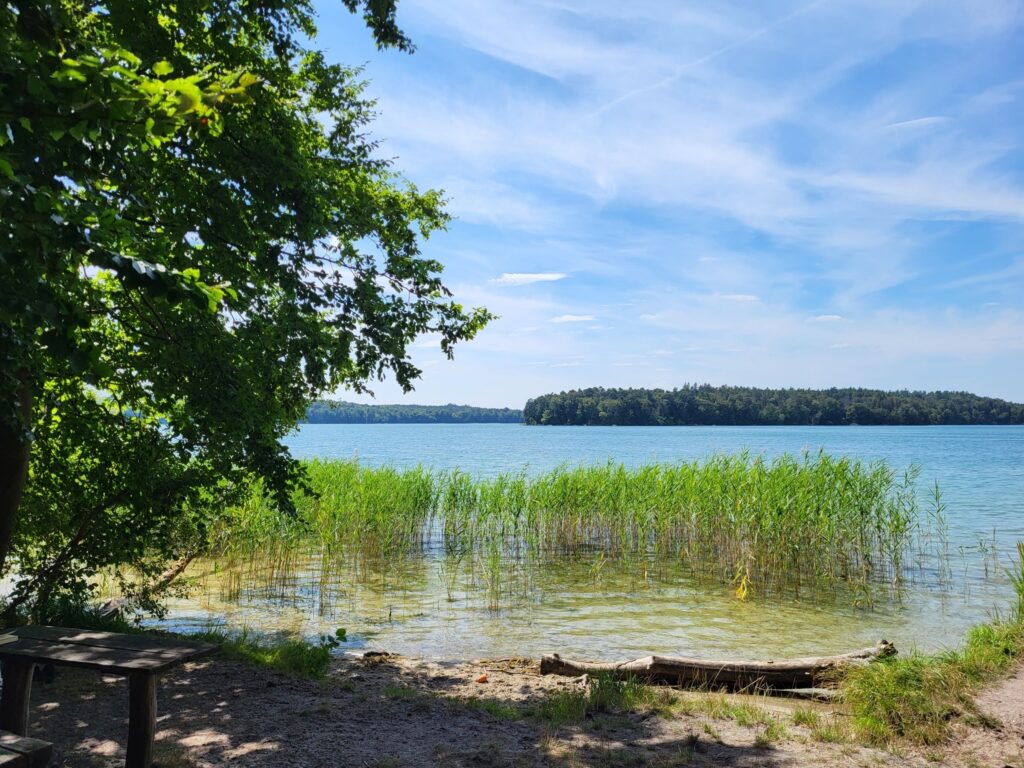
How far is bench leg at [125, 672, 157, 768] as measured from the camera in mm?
4336

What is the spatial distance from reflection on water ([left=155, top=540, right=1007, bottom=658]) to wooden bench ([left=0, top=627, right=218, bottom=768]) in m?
4.88

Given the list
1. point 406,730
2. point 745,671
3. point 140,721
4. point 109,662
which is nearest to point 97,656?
point 109,662

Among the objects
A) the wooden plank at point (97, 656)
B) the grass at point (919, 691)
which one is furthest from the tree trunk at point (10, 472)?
the grass at point (919, 691)

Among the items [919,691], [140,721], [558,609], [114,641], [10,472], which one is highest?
[10,472]

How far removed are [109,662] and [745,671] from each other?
18.2ft

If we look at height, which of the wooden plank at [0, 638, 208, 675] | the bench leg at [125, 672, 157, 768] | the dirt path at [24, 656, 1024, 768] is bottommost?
the dirt path at [24, 656, 1024, 768]

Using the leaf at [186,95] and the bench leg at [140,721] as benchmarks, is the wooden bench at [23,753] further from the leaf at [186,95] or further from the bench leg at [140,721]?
the leaf at [186,95]

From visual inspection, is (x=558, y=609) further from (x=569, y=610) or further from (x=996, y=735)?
(x=996, y=735)

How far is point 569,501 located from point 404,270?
8.91 m

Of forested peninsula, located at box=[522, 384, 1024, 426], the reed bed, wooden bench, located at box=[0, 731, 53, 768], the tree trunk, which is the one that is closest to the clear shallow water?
the reed bed

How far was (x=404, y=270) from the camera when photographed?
27.2 feet

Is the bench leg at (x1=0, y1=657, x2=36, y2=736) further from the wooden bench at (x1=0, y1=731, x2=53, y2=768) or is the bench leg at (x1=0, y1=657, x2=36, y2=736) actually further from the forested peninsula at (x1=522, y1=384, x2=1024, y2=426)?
the forested peninsula at (x1=522, y1=384, x2=1024, y2=426)

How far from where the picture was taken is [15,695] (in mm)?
4637

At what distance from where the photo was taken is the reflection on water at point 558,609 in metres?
9.57
